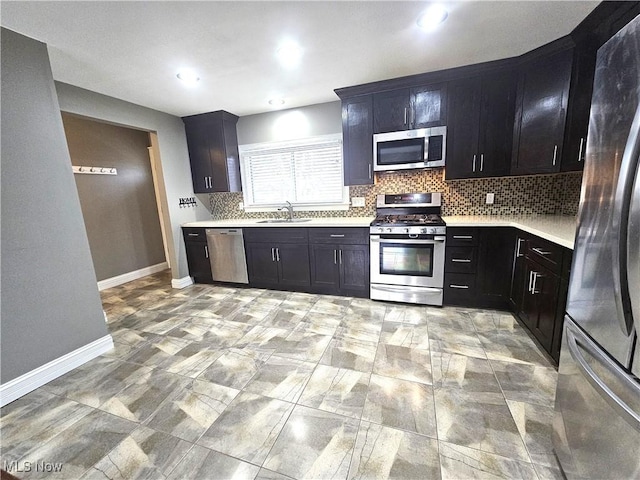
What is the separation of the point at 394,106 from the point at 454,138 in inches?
29.2

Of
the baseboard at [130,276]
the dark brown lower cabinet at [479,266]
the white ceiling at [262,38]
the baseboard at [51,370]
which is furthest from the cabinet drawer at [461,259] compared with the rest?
the baseboard at [130,276]

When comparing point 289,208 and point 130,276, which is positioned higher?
point 289,208

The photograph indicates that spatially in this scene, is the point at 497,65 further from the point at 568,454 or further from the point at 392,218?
the point at 568,454

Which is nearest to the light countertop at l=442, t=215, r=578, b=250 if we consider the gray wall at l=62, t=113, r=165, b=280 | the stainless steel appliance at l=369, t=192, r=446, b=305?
the stainless steel appliance at l=369, t=192, r=446, b=305

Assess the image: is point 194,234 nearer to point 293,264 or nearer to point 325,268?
point 293,264

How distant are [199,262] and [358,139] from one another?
9.44 ft

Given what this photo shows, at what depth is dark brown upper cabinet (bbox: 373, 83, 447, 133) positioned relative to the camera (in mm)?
2756

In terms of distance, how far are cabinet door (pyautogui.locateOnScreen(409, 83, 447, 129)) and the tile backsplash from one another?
573 mm

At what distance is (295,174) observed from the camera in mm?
3850

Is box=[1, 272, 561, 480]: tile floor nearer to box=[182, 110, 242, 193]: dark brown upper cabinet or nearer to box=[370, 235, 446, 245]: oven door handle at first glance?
box=[370, 235, 446, 245]: oven door handle

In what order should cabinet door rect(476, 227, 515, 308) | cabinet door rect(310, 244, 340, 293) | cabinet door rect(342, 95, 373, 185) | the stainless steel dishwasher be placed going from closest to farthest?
cabinet door rect(476, 227, 515, 308) < cabinet door rect(342, 95, 373, 185) < cabinet door rect(310, 244, 340, 293) < the stainless steel dishwasher

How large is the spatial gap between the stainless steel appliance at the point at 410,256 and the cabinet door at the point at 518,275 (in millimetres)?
633

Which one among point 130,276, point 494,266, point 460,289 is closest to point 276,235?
point 460,289

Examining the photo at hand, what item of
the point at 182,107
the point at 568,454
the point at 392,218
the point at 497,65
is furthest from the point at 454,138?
the point at 182,107
